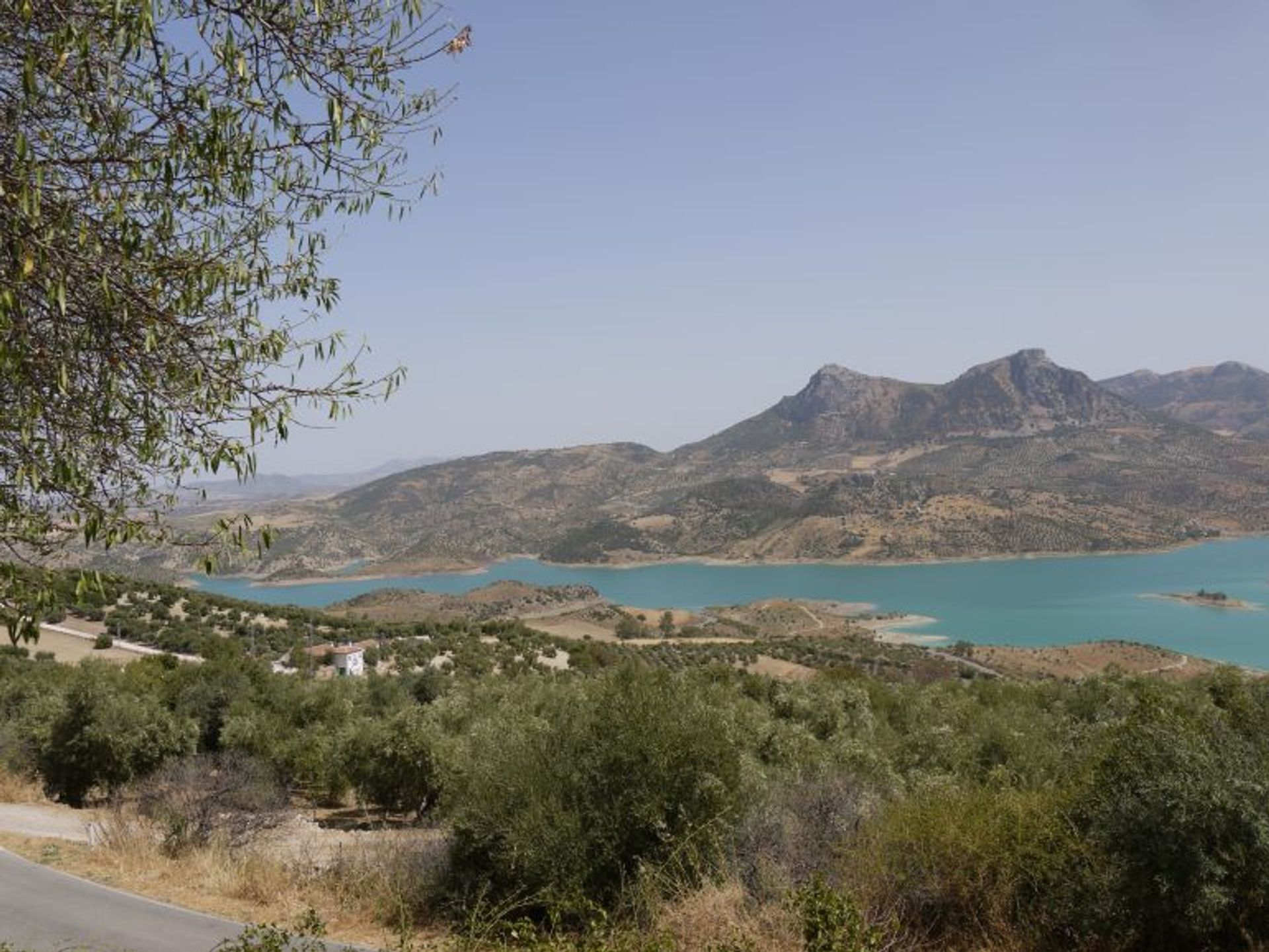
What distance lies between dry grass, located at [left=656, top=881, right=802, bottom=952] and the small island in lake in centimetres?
12327

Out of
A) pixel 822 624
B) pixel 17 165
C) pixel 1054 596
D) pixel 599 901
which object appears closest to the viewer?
pixel 17 165

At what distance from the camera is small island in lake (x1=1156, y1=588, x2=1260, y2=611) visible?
346 feet

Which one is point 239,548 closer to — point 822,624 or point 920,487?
point 822,624

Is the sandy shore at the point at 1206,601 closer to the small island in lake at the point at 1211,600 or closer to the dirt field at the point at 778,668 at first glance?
the small island in lake at the point at 1211,600

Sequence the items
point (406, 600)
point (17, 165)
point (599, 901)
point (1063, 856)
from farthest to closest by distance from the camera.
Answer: point (406, 600) < point (599, 901) < point (1063, 856) < point (17, 165)

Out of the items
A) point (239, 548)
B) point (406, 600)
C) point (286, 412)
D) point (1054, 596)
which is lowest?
point (1054, 596)

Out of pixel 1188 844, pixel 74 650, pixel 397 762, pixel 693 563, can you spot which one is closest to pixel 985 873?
pixel 1188 844

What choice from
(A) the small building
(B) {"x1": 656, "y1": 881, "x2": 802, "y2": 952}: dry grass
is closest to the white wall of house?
(A) the small building

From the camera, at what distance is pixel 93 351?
4.14 m

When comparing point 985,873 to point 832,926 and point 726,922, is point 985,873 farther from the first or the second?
point 832,926

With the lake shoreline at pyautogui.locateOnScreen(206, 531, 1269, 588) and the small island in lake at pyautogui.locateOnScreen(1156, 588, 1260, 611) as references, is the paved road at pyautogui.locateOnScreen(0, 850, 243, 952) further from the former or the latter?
the lake shoreline at pyautogui.locateOnScreen(206, 531, 1269, 588)

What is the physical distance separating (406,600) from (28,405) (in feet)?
353

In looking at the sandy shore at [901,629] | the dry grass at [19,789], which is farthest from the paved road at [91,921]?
the sandy shore at [901,629]

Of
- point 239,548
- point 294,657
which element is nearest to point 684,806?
point 239,548
